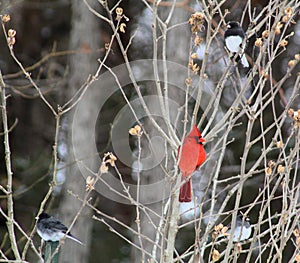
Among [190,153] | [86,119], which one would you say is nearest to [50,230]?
[190,153]

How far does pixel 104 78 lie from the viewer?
28.8 feet

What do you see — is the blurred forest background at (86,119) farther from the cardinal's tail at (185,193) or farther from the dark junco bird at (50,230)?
the cardinal's tail at (185,193)

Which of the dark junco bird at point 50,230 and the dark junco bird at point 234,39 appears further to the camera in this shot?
the dark junco bird at point 50,230

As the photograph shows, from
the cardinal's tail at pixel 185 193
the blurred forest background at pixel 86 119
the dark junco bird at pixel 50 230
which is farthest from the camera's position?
the blurred forest background at pixel 86 119

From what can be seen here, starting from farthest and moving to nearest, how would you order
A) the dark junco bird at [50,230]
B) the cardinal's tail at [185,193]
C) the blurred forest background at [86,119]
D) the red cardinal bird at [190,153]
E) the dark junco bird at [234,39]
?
the blurred forest background at [86,119], the dark junco bird at [50,230], the dark junco bird at [234,39], the cardinal's tail at [185,193], the red cardinal bird at [190,153]

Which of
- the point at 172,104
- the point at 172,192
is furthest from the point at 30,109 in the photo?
the point at 172,192

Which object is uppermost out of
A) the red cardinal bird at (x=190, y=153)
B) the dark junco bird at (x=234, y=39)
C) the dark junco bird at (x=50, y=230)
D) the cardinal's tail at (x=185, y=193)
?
the dark junco bird at (x=234, y=39)

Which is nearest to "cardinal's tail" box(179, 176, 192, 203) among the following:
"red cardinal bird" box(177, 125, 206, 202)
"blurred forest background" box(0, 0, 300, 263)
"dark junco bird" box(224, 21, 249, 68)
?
"red cardinal bird" box(177, 125, 206, 202)

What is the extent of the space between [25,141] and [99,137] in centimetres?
114

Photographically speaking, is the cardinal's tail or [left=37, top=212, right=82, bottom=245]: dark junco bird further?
[left=37, top=212, right=82, bottom=245]: dark junco bird

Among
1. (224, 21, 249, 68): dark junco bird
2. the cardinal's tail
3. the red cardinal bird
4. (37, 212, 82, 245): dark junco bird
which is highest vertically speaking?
(224, 21, 249, 68): dark junco bird

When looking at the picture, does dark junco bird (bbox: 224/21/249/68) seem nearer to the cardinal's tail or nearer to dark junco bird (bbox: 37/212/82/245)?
the cardinal's tail

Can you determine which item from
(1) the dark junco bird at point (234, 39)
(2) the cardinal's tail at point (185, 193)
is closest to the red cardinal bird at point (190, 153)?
(2) the cardinal's tail at point (185, 193)

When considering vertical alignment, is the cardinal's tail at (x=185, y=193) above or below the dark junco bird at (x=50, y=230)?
above
